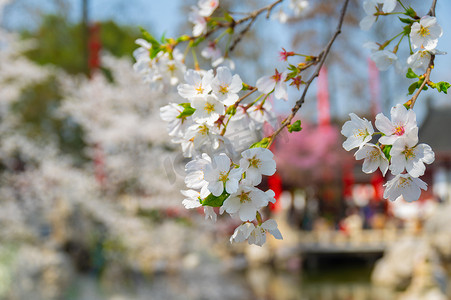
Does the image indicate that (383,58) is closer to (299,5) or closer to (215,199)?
(215,199)

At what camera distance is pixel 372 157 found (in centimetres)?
77

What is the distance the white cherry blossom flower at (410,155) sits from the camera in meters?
0.72

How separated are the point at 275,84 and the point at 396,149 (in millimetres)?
320

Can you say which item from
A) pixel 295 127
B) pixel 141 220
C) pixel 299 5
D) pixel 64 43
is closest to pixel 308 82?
pixel 295 127

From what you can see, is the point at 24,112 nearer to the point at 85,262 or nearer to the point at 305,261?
the point at 85,262

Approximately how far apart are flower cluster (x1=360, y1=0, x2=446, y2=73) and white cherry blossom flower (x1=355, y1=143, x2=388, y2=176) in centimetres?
23

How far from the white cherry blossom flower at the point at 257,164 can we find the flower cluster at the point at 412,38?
13.4 inches

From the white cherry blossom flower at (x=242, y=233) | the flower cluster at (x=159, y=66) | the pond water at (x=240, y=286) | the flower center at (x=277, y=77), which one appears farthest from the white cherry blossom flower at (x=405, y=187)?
the pond water at (x=240, y=286)

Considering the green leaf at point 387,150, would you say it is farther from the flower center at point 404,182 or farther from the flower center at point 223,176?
the flower center at point 223,176

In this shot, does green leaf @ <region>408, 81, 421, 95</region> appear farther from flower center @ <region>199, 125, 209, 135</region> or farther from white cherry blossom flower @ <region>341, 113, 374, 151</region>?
flower center @ <region>199, 125, 209, 135</region>

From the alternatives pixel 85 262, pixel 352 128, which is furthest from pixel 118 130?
pixel 352 128

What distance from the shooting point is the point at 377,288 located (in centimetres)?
871

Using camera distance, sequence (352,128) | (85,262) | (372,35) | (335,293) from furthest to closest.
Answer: (372,35) → (335,293) → (85,262) → (352,128)

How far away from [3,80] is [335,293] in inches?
241
